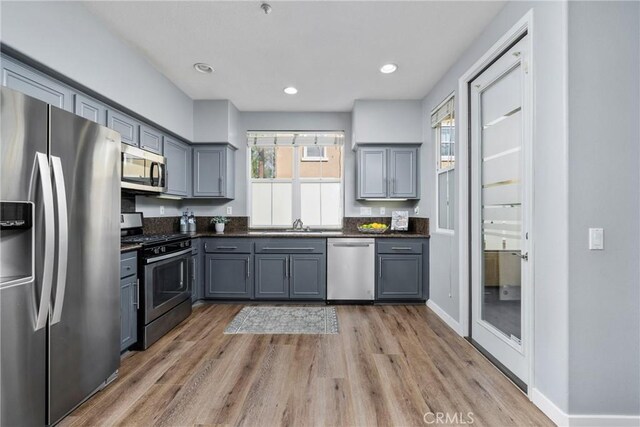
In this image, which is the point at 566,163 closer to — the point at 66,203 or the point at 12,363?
the point at 66,203

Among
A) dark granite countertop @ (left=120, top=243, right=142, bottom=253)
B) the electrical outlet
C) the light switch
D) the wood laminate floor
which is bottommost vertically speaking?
the wood laminate floor

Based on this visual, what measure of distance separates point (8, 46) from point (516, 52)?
314 cm

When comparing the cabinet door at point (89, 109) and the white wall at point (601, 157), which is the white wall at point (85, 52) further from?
the white wall at point (601, 157)

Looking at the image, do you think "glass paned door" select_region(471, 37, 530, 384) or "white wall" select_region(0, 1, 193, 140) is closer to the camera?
"white wall" select_region(0, 1, 193, 140)

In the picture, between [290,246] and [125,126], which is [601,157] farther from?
[125,126]

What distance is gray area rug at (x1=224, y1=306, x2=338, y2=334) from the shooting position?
119 inches

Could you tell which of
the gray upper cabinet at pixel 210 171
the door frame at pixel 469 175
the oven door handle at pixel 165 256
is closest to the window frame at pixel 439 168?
the door frame at pixel 469 175

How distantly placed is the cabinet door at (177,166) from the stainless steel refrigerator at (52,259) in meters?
1.63

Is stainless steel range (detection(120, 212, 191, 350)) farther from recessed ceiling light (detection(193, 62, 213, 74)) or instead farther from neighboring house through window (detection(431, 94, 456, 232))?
neighboring house through window (detection(431, 94, 456, 232))

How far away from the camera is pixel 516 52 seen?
2.07 meters

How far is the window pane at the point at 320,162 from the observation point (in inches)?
183

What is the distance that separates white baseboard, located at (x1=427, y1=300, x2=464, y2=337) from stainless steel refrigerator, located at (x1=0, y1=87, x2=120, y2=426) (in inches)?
116

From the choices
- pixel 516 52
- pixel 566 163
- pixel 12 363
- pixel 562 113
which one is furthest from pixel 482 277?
pixel 12 363

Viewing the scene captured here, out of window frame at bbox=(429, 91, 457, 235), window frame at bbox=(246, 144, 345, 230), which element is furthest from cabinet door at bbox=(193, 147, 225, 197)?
window frame at bbox=(429, 91, 457, 235)
